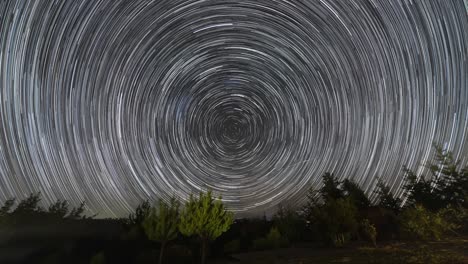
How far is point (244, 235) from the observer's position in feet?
90.7

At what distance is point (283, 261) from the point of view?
15250 millimetres

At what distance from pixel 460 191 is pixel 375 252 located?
1956 centimetres

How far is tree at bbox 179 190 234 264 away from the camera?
595 inches

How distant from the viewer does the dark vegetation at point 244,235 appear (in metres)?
15.3

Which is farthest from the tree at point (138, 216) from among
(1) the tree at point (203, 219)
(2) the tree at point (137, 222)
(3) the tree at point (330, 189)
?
(3) the tree at point (330, 189)

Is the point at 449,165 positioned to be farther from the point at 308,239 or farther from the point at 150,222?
the point at 150,222

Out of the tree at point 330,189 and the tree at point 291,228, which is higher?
the tree at point 330,189

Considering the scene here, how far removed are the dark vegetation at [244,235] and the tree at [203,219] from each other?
0.16 ft

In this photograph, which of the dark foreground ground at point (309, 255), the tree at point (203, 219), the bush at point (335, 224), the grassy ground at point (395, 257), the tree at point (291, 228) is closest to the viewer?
the grassy ground at point (395, 257)

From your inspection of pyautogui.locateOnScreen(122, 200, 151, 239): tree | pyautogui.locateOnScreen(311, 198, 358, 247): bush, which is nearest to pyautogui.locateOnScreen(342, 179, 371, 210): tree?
pyautogui.locateOnScreen(311, 198, 358, 247): bush

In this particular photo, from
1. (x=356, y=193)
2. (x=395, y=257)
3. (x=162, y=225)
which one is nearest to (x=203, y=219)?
(x=162, y=225)

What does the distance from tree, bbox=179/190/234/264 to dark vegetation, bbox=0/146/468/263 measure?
0.05 meters

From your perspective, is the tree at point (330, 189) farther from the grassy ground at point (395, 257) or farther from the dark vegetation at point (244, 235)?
the grassy ground at point (395, 257)

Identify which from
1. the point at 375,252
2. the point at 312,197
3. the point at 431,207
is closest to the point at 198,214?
the point at 375,252
